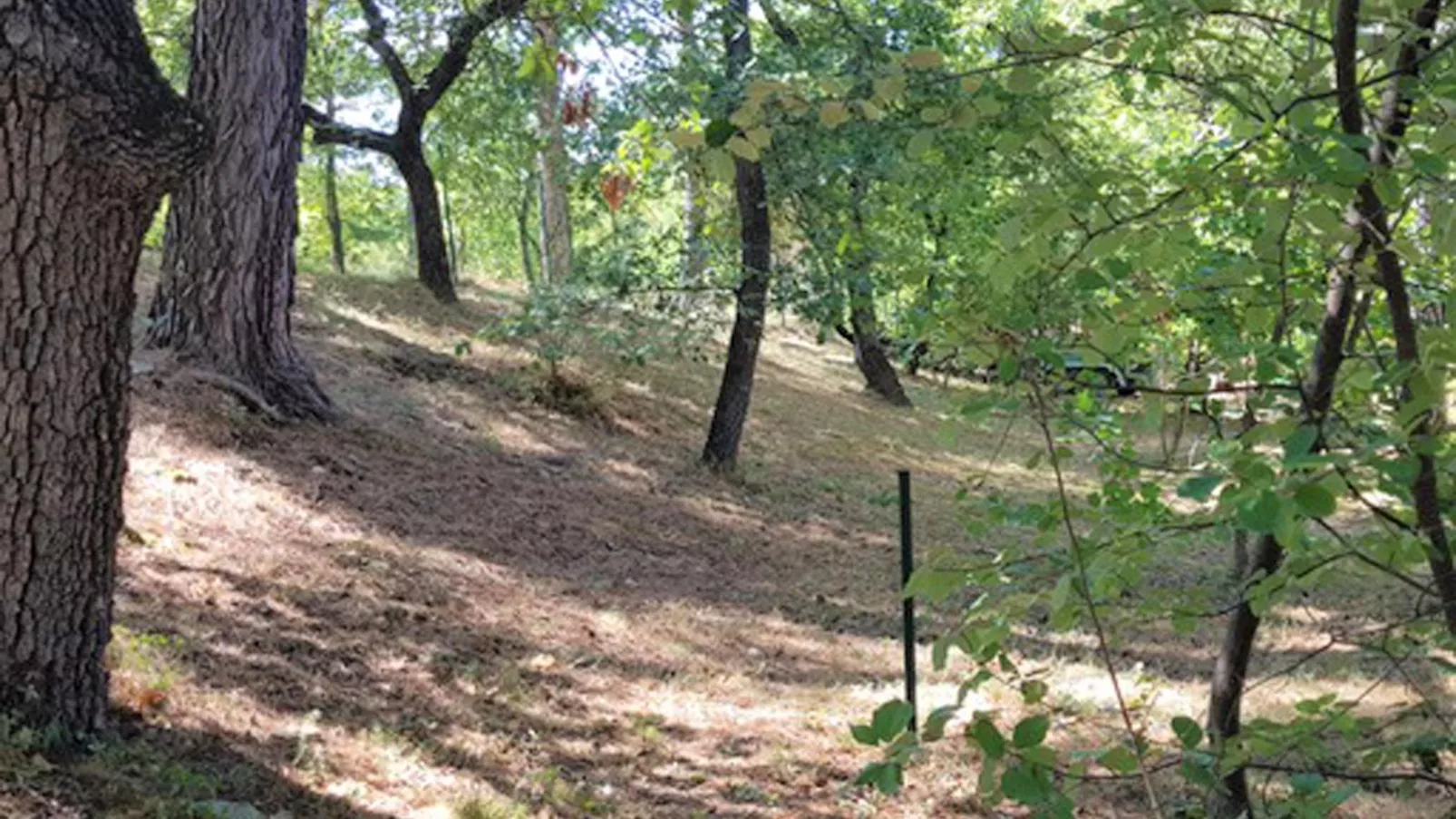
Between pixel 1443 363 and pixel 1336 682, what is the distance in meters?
5.99

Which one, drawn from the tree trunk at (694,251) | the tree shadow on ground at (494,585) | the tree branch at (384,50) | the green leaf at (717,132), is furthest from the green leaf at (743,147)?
the tree branch at (384,50)

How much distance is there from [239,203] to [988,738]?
24.6 feet

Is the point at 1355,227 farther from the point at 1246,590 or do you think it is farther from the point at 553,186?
the point at 553,186

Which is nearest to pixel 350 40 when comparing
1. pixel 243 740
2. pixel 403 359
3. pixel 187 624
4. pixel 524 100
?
pixel 524 100

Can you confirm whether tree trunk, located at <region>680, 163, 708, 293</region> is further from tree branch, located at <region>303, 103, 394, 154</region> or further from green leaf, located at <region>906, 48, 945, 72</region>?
green leaf, located at <region>906, 48, 945, 72</region>

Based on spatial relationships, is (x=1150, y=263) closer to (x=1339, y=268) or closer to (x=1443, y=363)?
(x=1339, y=268)

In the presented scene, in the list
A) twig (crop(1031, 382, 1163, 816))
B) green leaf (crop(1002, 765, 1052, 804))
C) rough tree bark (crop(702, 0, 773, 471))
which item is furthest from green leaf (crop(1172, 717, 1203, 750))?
rough tree bark (crop(702, 0, 773, 471))

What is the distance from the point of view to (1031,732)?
6.15 feet

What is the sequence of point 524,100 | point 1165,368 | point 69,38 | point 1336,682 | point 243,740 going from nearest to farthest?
1. point 69,38
2. point 1165,368
3. point 243,740
4. point 1336,682
5. point 524,100

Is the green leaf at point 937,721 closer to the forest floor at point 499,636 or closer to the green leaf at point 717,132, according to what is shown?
the forest floor at point 499,636

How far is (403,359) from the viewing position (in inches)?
495

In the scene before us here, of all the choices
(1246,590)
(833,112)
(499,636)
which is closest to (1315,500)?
(1246,590)

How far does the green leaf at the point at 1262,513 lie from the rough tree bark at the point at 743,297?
341 inches

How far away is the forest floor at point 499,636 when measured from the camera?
4246 mm
